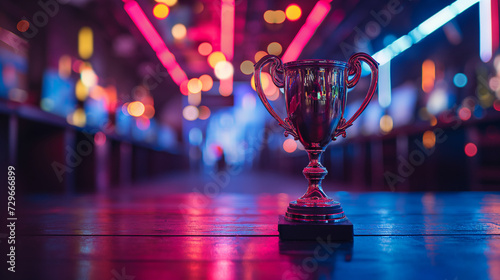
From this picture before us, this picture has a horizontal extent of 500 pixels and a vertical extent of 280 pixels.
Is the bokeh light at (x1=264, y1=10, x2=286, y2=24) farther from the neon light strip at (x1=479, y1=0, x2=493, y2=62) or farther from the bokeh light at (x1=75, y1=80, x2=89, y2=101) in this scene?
the bokeh light at (x1=75, y1=80, x2=89, y2=101)

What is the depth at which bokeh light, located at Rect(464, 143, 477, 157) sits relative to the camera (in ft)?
10.8

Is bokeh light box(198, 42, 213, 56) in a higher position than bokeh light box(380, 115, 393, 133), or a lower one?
higher

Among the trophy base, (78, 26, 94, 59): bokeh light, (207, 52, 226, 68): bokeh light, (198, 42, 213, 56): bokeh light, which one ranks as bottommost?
the trophy base

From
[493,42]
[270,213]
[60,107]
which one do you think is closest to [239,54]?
[493,42]

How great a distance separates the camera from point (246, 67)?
1170 cm

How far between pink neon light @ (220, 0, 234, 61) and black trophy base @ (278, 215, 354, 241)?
5.74 m

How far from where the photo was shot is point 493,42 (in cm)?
425

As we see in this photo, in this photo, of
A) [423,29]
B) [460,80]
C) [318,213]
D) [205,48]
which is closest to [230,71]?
[205,48]

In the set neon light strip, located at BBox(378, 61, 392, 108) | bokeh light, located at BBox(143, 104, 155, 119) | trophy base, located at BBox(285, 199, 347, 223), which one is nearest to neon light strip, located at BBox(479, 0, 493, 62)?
neon light strip, located at BBox(378, 61, 392, 108)

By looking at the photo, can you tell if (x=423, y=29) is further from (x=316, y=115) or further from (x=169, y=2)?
(x=316, y=115)

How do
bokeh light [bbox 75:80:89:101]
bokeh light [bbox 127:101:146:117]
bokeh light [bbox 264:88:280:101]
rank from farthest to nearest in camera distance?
bokeh light [bbox 264:88:280:101]
bokeh light [bbox 127:101:146:117]
bokeh light [bbox 75:80:89:101]

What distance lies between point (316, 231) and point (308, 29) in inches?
274

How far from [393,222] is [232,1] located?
5.61 meters

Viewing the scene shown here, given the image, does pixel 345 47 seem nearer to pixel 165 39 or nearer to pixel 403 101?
pixel 403 101
